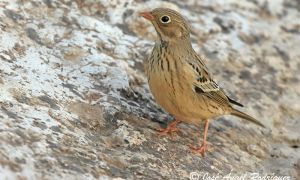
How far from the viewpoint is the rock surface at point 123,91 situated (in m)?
5.23

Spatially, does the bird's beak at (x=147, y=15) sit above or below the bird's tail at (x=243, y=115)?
above

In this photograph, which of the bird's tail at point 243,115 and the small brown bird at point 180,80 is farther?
the bird's tail at point 243,115

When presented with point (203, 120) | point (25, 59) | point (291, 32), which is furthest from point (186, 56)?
point (291, 32)

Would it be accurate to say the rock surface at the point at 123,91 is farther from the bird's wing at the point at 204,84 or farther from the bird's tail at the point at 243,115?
the bird's wing at the point at 204,84

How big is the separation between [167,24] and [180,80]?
809 millimetres

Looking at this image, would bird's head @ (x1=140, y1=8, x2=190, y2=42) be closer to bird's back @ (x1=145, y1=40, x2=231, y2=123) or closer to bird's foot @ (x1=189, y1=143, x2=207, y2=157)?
bird's back @ (x1=145, y1=40, x2=231, y2=123)

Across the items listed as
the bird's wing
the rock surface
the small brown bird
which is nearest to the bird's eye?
the small brown bird

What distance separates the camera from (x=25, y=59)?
20.5ft

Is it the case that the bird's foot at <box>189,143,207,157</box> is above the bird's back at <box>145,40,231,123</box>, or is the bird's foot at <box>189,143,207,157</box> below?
below

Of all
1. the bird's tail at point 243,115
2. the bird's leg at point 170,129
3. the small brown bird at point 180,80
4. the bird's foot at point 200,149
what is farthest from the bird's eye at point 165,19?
the bird's foot at point 200,149

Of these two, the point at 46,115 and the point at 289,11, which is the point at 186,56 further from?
the point at 289,11

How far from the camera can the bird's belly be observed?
251 inches

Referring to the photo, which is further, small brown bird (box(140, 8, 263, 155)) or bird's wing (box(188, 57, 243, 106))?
bird's wing (box(188, 57, 243, 106))

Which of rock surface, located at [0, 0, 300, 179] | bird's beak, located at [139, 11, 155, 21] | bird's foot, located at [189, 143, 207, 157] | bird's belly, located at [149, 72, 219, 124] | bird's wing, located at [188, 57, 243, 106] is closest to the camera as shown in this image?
rock surface, located at [0, 0, 300, 179]
